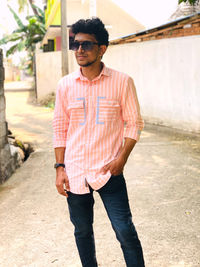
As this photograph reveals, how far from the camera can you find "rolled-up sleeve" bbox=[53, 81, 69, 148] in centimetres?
231

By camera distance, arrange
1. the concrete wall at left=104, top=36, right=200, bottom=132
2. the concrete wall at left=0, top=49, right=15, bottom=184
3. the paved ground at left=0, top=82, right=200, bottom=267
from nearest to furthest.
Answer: the paved ground at left=0, top=82, right=200, bottom=267
the concrete wall at left=0, top=49, right=15, bottom=184
the concrete wall at left=104, top=36, right=200, bottom=132

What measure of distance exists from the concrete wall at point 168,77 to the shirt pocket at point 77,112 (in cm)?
617

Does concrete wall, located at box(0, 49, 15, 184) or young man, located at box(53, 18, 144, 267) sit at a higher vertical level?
young man, located at box(53, 18, 144, 267)

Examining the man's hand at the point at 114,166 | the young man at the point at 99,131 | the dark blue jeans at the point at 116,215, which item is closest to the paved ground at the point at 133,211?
the dark blue jeans at the point at 116,215

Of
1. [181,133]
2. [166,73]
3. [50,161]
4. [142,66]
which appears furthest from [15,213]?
[142,66]

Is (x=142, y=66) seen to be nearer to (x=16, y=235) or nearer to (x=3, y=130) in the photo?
(x=3, y=130)

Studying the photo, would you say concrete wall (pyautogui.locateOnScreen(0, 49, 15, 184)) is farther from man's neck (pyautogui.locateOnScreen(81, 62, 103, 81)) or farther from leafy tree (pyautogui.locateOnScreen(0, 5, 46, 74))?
leafy tree (pyautogui.locateOnScreen(0, 5, 46, 74))

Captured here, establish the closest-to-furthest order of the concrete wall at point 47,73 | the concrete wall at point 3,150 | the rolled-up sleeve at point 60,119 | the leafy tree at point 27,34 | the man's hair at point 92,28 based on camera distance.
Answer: the man's hair at point 92,28 < the rolled-up sleeve at point 60,119 < the concrete wall at point 3,150 < the concrete wall at point 47,73 < the leafy tree at point 27,34

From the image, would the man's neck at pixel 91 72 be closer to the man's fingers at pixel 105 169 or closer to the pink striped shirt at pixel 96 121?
the pink striped shirt at pixel 96 121

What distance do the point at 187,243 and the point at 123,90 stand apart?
177 cm

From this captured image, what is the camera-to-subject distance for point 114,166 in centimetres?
220

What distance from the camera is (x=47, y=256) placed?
3.23m

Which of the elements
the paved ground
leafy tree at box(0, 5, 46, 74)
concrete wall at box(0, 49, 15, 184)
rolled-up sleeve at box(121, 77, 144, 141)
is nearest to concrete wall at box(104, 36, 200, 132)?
the paved ground

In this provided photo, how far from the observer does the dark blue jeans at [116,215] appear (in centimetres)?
220
